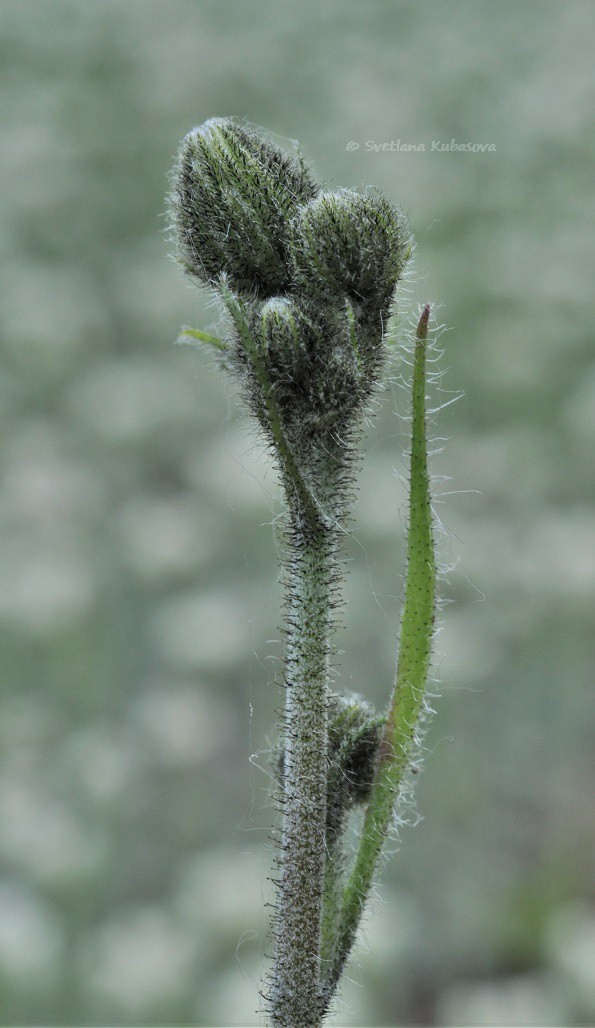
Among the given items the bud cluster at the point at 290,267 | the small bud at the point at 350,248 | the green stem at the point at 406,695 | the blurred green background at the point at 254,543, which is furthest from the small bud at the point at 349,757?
the blurred green background at the point at 254,543

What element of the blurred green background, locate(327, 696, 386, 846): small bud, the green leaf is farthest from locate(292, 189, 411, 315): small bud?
the blurred green background

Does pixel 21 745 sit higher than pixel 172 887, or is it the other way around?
pixel 21 745

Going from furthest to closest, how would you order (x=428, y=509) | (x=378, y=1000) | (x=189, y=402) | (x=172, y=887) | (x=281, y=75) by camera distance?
(x=281, y=75), (x=189, y=402), (x=172, y=887), (x=378, y=1000), (x=428, y=509)

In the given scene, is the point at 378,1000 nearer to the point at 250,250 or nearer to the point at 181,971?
the point at 181,971

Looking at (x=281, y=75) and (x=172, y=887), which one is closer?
(x=172, y=887)

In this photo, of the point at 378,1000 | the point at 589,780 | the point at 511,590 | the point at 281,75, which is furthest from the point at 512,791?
the point at 281,75

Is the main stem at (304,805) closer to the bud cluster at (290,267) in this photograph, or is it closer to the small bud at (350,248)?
the bud cluster at (290,267)
